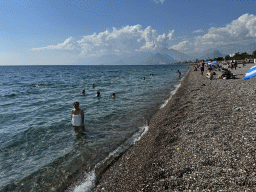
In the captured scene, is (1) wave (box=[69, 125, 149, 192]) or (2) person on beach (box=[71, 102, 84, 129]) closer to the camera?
(1) wave (box=[69, 125, 149, 192])

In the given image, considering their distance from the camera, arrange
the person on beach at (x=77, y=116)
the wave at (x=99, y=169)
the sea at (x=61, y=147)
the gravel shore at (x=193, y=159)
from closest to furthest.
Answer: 1. the gravel shore at (x=193, y=159)
2. the wave at (x=99, y=169)
3. the sea at (x=61, y=147)
4. the person on beach at (x=77, y=116)

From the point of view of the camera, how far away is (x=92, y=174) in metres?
5.79

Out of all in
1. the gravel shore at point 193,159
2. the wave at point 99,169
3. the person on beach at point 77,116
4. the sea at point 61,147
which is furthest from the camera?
the person on beach at point 77,116

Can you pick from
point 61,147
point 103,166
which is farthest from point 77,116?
point 103,166

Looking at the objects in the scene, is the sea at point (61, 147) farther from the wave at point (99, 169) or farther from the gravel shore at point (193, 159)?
the gravel shore at point (193, 159)

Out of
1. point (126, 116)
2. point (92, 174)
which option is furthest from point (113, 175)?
point (126, 116)

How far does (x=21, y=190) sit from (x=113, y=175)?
3576 mm

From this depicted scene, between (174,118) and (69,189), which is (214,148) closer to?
(174,118)

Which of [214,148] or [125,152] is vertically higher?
[214,148]

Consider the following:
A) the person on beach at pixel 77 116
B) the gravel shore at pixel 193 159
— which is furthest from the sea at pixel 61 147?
the gravel shore at pixel 193 159

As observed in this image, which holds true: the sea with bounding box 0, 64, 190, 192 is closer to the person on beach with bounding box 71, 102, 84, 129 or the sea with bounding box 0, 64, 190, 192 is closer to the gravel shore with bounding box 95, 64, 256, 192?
the person on beach with bounding box 71, 102, 84, 129

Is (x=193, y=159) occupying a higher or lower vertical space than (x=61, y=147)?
higher

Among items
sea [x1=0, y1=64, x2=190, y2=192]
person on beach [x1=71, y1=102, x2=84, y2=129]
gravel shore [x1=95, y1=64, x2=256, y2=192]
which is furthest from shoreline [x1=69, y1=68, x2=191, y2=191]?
person on beach [x1=71, y1=102, x2=84, y2=129]

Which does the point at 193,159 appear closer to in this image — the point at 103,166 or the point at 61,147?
the point at 103,166
